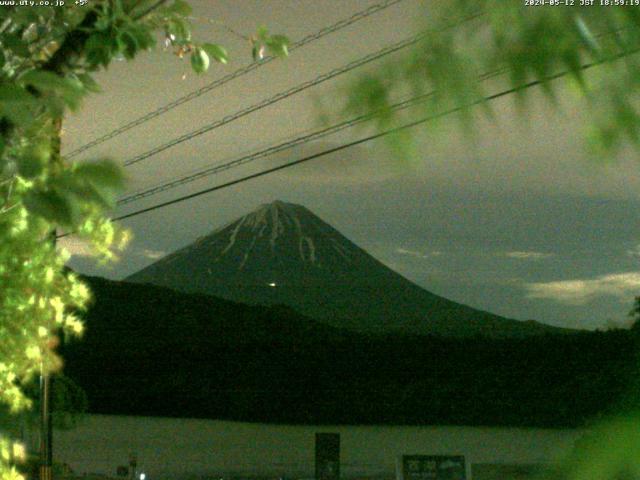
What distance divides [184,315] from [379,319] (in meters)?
15.9

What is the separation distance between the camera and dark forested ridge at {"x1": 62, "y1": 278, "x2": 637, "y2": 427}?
1697 inches

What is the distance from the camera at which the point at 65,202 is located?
47.5 inches

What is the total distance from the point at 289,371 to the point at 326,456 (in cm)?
3401

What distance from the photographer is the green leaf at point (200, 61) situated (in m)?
2.76

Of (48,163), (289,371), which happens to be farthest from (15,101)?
(289,371)

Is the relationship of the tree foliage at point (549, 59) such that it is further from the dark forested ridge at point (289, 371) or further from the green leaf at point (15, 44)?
the dark forested ridge at point (289, 371)

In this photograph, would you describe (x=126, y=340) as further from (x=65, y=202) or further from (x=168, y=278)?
(x=65, y=202)

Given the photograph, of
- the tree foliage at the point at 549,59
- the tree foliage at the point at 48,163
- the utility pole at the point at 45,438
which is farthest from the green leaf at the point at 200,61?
the utility pole at the point at 45,438

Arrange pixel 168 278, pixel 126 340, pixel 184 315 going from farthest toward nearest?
1. pixel 168 278
2. pixel 184 315
3. pixel 126 340

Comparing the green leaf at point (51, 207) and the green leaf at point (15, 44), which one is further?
the green leaf at point (15, 44)

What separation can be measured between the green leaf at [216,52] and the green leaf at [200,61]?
0.16 metres

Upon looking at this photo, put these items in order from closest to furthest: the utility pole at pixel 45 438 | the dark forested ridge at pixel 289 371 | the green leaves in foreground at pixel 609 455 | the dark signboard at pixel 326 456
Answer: the green leaves in foreground at pixel 609 455, the utility pole at pixel 45 438, the dark signboard at pixel 326 456, the dark forested ridge at pixel 289 371

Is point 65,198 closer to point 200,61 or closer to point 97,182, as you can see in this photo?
point 97,182

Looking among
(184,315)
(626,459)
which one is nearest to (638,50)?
(626,459)
